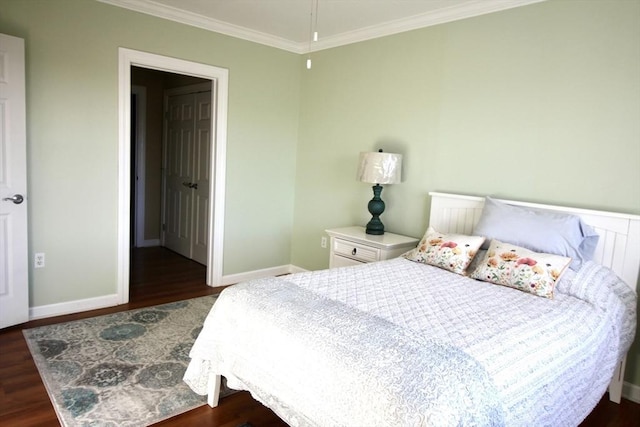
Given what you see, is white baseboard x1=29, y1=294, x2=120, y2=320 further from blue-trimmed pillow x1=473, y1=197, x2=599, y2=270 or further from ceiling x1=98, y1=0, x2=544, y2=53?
blue-trimmed pillow x1=473, y1=197, x2=599, y2=270

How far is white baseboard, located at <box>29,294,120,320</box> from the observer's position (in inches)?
126

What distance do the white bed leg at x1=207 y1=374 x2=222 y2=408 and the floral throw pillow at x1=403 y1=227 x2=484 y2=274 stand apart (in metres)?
1.38

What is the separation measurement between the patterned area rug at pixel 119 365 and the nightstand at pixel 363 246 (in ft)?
3.90

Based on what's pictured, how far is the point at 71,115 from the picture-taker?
3.19 metres

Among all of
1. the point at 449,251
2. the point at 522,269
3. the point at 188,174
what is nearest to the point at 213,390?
the point at 449,251

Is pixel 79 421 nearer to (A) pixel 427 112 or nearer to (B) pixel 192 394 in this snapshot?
(B) pixel 192 394

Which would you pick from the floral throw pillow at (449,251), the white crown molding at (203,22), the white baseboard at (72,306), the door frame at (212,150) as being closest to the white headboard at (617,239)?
the floral throw pillow at (449,251)

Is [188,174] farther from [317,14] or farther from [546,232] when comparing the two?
[546,232]

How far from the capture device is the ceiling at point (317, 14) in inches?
125

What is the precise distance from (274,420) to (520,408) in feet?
3.99

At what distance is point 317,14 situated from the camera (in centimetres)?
348

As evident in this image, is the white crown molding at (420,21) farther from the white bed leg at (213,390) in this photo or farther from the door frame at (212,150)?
the white bed leg at (213,390)

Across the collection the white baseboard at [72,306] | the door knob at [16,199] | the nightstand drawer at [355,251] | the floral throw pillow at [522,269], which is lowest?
the white baseboard at [72,306]

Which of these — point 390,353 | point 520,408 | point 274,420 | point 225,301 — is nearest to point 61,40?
point 225,301
